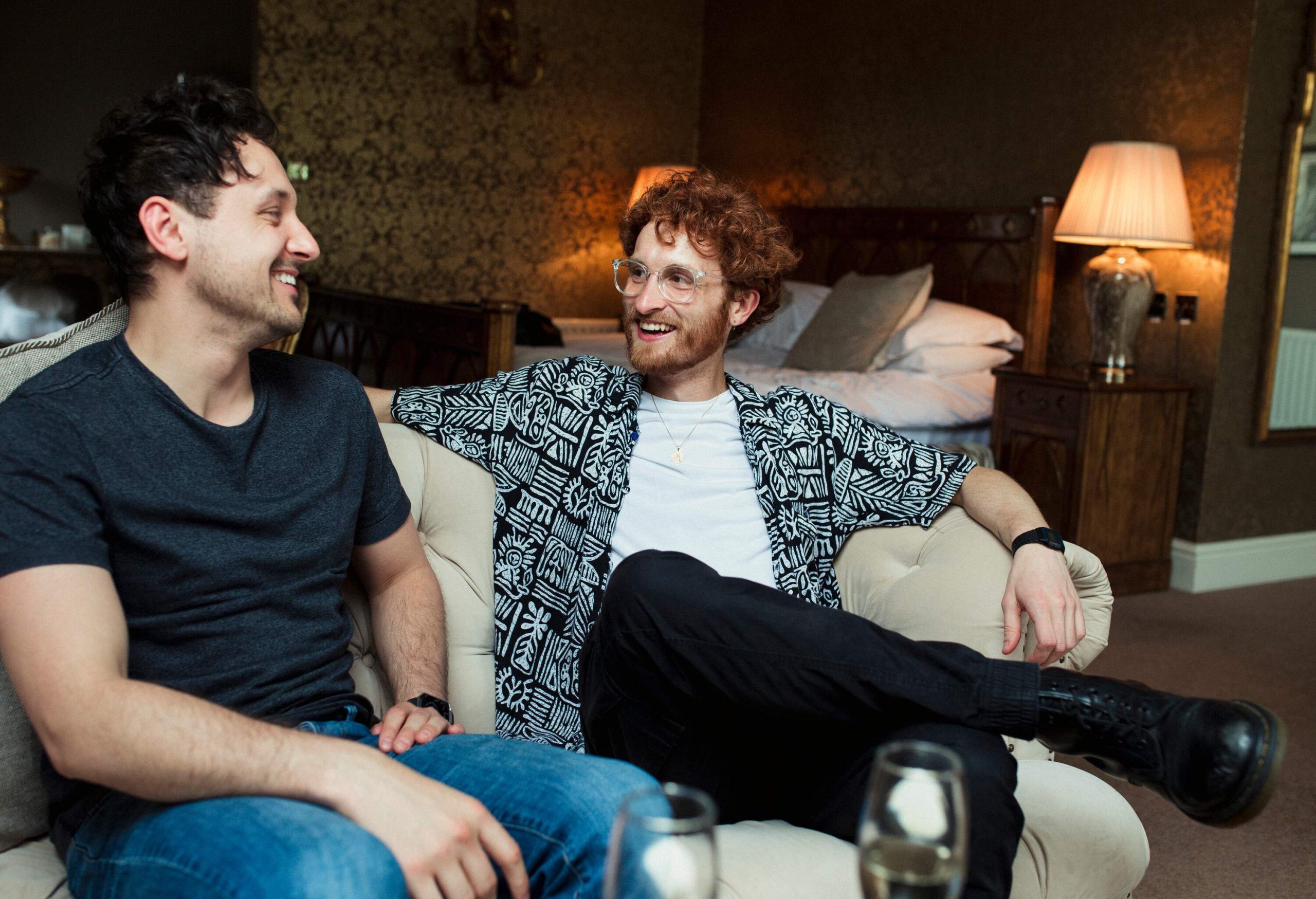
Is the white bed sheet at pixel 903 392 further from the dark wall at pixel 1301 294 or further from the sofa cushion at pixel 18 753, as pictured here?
the sofa cushion at pixel 18 753

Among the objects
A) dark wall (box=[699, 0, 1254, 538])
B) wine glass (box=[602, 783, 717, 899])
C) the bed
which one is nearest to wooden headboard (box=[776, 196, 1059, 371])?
the bed

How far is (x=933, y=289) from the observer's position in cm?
475

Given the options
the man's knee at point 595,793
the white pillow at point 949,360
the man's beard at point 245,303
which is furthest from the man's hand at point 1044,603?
the white pillow at point 949,360

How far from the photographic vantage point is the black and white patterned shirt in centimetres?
164

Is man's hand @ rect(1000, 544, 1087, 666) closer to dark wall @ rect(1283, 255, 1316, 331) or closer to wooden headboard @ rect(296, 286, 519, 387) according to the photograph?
wooden headboard @ rect(296, 286, 519, 387)

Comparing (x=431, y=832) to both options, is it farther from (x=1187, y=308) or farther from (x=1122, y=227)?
(x=1187, y=308)

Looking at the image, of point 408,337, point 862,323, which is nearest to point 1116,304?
point 862,323

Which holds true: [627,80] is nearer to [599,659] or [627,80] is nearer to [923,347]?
[923,347]

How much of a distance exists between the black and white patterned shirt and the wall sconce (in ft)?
14.9

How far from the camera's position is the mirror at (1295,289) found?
370 cm

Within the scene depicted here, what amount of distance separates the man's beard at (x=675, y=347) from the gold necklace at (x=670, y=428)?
2.2 inches

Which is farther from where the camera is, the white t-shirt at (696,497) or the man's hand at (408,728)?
the white t-shirt at (696,497)

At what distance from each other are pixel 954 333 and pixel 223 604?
341 cm

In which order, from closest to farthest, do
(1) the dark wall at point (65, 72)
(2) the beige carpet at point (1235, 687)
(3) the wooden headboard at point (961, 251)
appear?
(2) the beige carpet at point (1235, 687), (3) the wooden headboard at point (961, 251), (1) the dark wall at point (65, 72)
